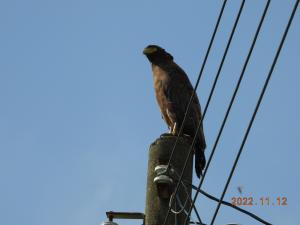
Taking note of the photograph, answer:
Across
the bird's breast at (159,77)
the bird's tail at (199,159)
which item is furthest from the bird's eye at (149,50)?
the bird's tail at (199,159)

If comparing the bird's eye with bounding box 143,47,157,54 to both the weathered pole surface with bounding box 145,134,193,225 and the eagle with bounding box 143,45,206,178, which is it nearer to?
the eagle with bounding box 143,45,206,178

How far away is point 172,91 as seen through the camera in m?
10.2

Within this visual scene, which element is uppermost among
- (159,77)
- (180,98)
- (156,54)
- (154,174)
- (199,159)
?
(154,174)

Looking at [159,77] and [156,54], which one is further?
[156,54]

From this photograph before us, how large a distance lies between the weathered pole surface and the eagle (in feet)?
12.3

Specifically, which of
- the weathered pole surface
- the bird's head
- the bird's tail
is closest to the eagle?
the bird's head

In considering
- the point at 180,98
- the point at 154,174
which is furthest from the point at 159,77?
the point at 154,174

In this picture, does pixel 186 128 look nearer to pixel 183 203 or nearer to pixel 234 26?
pixel 183 203

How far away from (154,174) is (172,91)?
213 inches

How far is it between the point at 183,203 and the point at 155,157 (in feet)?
1.27

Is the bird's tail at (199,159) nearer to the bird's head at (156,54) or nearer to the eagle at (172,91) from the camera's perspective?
the eagle at (172,91)

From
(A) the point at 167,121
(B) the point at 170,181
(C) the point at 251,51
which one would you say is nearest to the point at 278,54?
(C) the point at 251,51

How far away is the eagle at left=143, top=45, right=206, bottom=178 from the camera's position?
9477mm

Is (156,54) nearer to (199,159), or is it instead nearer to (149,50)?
(149,50)
